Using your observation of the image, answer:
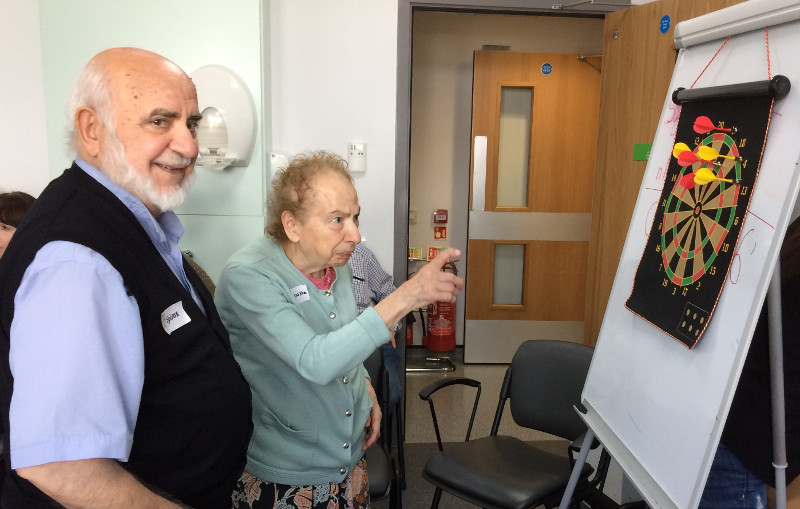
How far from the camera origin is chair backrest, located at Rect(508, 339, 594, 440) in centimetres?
208

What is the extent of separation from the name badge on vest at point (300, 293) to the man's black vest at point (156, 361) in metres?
0.22

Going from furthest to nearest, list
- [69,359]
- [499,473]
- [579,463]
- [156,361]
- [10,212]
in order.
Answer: [10,212], [499,473], [579,463], [156,361], [69,359]

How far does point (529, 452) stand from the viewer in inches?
82.1

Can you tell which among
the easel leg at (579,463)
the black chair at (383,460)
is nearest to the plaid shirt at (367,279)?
the black chair at (383,460)

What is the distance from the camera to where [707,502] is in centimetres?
117

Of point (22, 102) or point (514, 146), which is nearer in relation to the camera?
point (22, 102)

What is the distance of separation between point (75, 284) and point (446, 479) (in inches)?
59.8

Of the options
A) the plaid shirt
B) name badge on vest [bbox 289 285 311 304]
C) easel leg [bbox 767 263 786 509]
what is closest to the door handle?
the plaid shirt

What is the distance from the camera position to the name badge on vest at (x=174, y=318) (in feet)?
2.89

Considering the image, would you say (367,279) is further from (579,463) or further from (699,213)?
(699,213)

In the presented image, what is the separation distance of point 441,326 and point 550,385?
227 centimetres

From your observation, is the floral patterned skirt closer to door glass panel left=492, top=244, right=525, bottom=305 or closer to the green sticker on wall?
the green sticker on wall

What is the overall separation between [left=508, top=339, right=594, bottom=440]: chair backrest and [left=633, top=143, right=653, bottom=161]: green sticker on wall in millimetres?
908

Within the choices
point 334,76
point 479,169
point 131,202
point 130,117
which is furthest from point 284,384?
point 479,169
